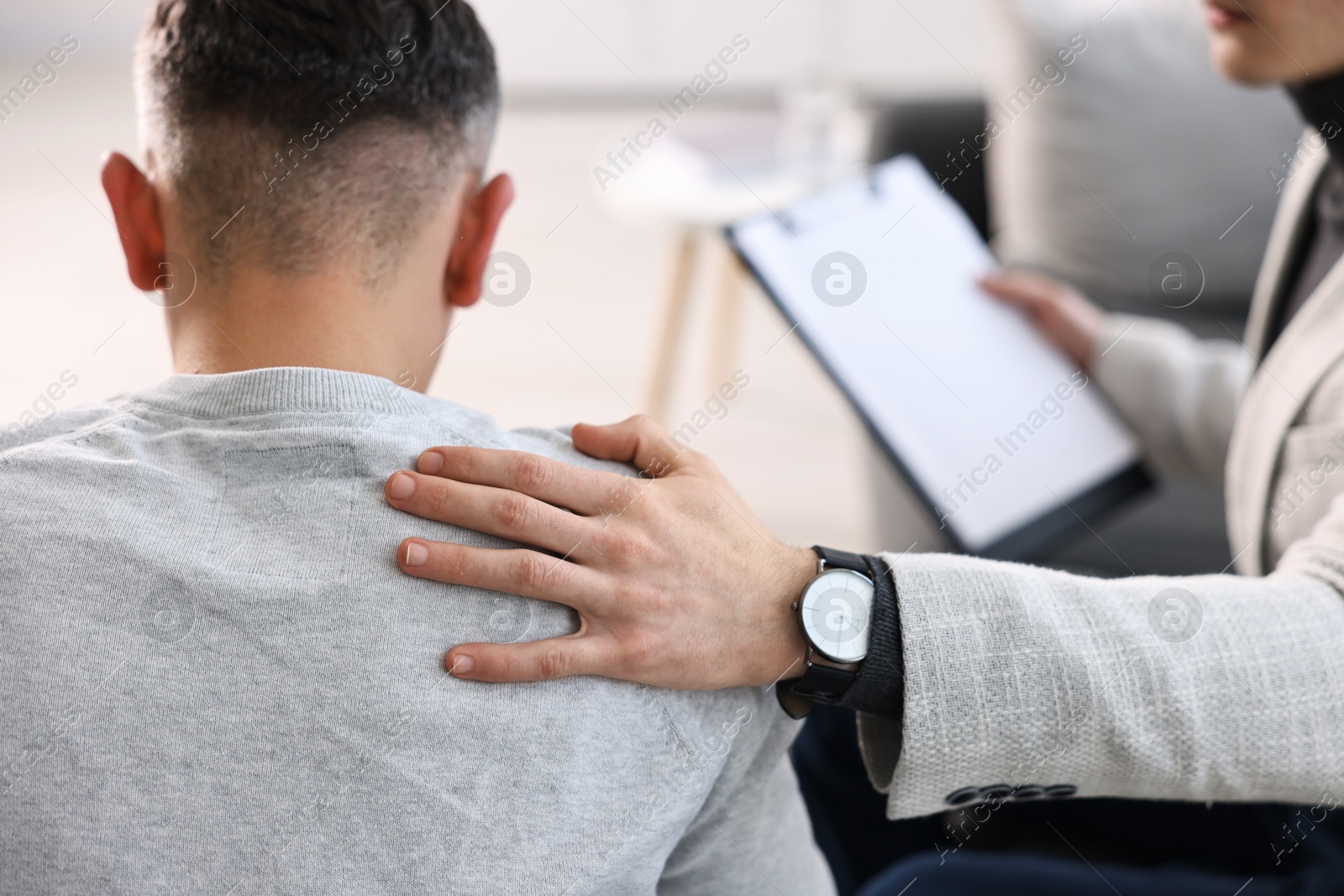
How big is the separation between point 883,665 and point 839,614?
0.05m

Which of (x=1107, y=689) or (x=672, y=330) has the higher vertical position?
(x=672, y=330)

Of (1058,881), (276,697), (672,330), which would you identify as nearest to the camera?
(276,697)

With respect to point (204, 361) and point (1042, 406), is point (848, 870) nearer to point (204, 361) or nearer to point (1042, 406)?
point (1042, 406)

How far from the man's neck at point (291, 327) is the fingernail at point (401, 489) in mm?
120

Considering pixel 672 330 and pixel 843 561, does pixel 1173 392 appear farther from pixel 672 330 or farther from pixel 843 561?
pixel 672 330

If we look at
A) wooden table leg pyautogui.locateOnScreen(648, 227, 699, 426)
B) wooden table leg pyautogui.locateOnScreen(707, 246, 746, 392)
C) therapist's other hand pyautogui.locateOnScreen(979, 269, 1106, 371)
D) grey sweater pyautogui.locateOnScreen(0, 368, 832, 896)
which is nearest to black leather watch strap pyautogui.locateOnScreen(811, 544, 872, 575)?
grey sweater pyautogui.locateOnScreen(0, 368, 832, 896)

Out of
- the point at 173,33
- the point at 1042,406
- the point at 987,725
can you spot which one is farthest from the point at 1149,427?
the point at 173,33

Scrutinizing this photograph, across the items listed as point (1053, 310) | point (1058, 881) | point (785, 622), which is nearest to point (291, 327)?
point (785, 622)

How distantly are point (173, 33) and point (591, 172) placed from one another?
3422 millimetres

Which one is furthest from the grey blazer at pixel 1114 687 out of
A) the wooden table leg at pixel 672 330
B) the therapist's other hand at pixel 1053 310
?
the wooden table leg at pixel 672 330

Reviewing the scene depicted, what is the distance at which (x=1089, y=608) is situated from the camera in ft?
2.57

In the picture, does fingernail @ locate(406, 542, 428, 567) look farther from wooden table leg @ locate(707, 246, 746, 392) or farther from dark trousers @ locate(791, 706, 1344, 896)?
wooden table leg @ locate(707, 246, 746, 392)

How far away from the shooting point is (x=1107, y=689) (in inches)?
30.0

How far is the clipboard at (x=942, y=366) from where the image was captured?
1303 millimetres
